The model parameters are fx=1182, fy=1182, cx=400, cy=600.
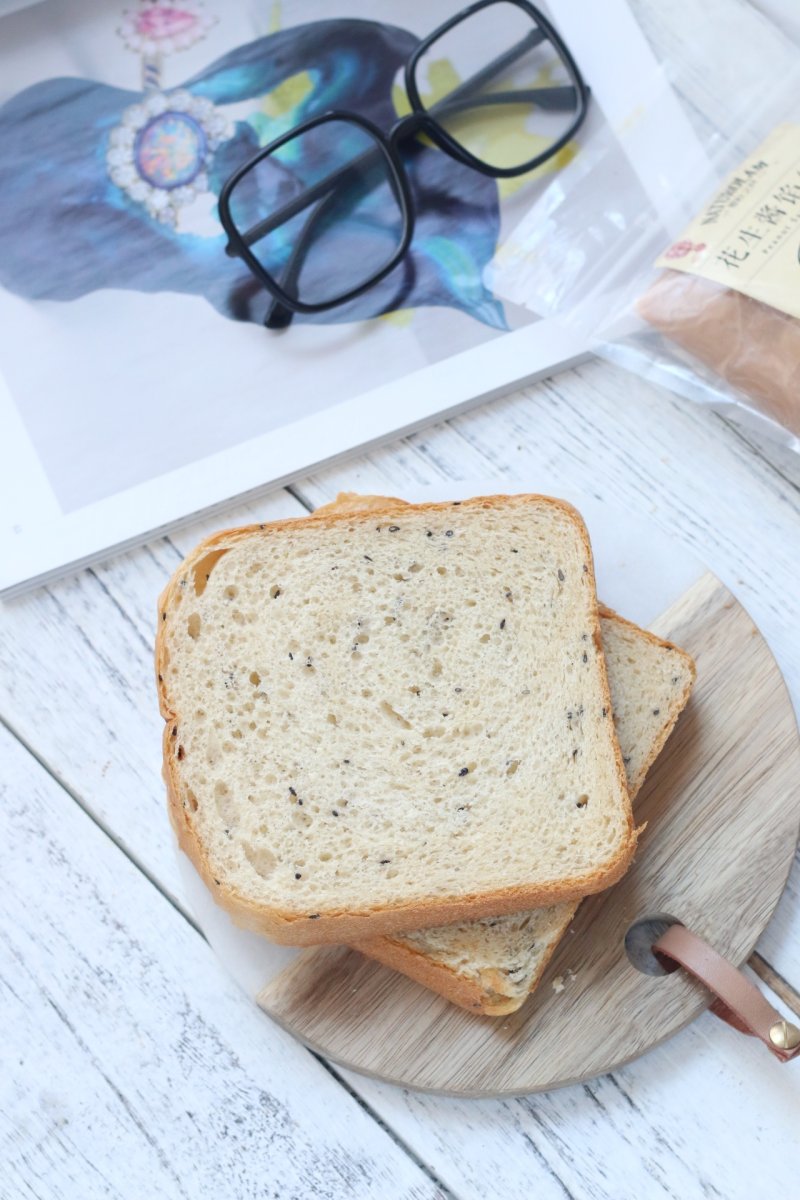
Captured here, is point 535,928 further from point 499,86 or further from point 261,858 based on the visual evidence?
point 499,86

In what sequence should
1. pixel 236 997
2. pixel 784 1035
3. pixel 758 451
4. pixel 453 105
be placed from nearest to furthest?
pixel 784 1035, pixel 236 997, pixel 758 451, pixel 453 105

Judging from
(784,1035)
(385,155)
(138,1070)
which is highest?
(385,155)

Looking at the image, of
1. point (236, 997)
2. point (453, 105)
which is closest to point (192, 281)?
point (453, 105)

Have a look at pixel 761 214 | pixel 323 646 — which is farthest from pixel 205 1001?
pixel 761 214

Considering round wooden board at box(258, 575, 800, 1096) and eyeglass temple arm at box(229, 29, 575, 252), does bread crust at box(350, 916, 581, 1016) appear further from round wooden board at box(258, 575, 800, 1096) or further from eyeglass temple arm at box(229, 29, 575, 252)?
eyeglass temple arm at box(229, 29, 575, 252)

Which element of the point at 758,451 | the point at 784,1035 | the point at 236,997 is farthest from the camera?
the point at 758,451

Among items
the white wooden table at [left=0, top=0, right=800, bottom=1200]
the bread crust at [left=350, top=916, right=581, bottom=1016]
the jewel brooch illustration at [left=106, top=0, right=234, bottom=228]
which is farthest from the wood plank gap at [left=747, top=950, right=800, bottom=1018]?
the jewel brooch illustration at [left=106, top=0, right=234, bottom=228]
